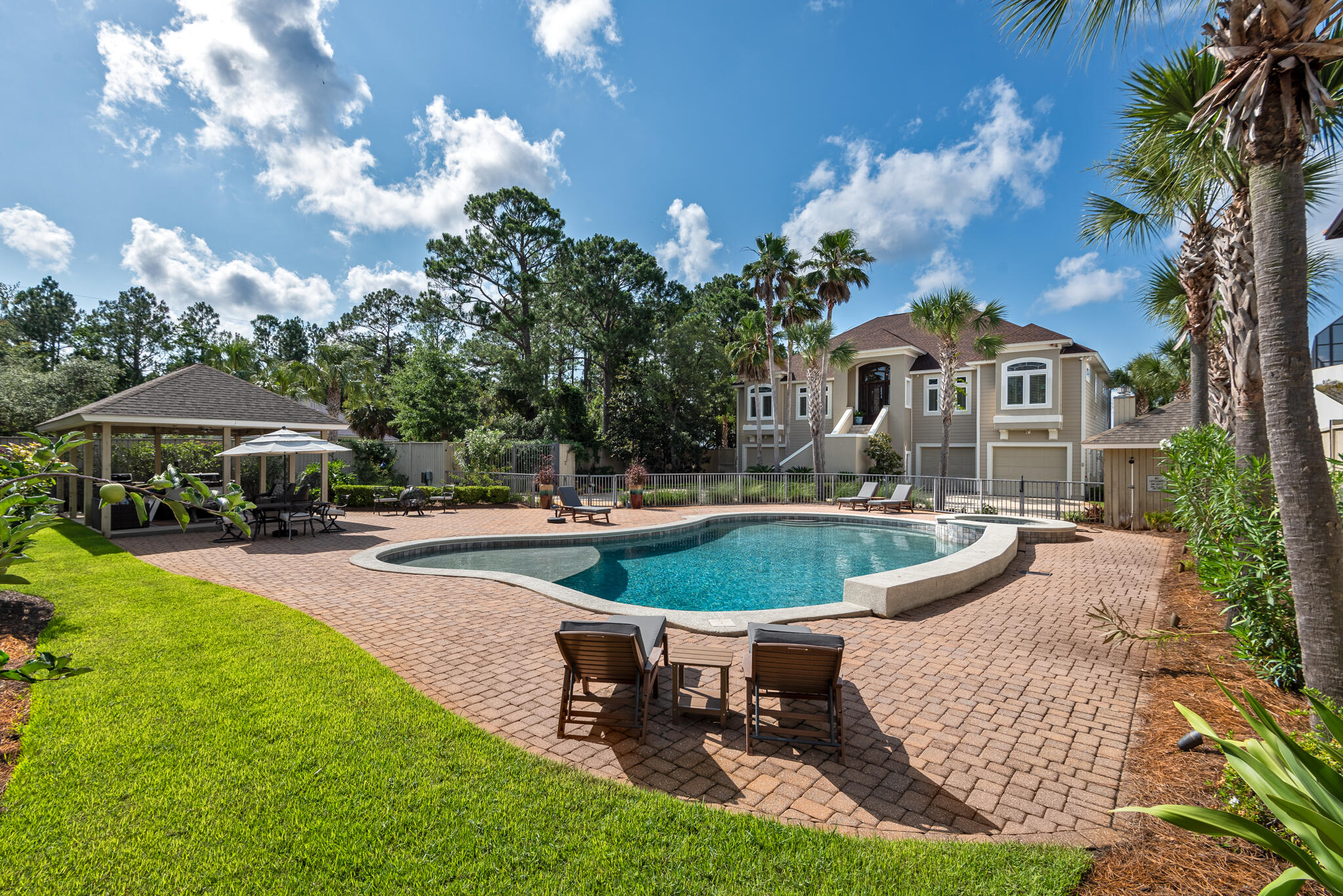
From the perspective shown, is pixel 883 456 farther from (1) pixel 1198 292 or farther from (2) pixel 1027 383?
(1) pixel 1198 292

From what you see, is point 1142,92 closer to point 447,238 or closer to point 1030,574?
point 1030,574

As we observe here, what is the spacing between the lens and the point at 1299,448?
11.2 ft

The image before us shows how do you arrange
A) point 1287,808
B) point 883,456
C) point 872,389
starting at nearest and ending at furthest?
point 1287,808 → point 883,456 → point 872,389

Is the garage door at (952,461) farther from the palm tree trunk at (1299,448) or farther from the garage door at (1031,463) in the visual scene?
the palm tree trunk at (1299,448)

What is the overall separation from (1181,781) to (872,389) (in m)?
27.4

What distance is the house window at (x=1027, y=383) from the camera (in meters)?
22.3

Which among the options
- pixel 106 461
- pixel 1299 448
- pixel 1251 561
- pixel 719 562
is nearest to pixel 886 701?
pixel 1299 448

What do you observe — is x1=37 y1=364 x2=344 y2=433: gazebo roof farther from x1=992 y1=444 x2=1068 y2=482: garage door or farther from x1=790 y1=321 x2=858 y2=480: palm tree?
x1=992 y1=444 x2=1068 y2=482: garage door

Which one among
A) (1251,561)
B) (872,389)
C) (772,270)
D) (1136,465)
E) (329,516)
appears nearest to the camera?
(1251,561)

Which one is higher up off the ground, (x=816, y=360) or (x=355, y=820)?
(x=816, y=360)

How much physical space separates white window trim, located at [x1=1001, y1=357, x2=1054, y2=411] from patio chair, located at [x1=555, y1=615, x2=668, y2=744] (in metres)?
23.8

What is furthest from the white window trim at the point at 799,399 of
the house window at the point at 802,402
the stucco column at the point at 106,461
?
the stucco column at the point at 106,461

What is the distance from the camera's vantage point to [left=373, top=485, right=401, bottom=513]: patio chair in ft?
59.0

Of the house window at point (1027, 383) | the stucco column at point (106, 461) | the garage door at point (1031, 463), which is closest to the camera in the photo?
the stucco column at point (106, 461)
